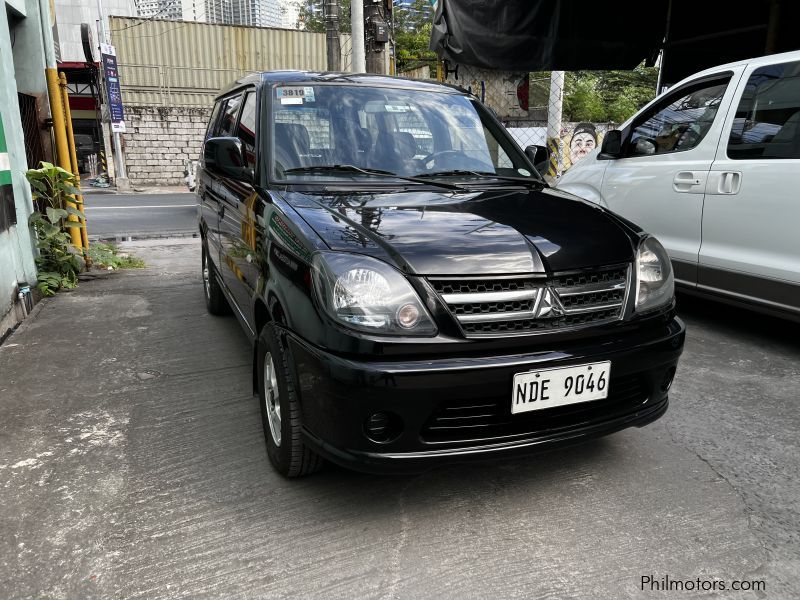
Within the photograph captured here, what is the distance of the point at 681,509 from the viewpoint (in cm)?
236

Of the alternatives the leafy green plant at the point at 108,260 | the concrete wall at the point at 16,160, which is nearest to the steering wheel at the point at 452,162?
the concrete wall at the point at 16,160

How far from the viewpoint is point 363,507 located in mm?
2393

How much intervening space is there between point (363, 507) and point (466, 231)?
114cm

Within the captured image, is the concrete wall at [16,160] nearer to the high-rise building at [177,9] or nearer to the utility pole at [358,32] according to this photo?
the utility pole at [358,32]

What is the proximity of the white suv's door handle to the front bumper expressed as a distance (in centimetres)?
247

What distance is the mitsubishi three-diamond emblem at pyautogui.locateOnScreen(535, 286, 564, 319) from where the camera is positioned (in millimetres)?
2156

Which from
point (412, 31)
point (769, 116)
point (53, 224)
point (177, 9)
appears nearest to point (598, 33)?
point (769, 116)

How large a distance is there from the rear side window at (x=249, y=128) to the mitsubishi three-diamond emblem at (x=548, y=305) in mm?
1606

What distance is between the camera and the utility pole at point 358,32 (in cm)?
956

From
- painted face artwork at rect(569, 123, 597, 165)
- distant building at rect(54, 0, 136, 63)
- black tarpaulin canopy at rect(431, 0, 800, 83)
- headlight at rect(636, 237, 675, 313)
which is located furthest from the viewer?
distant building at rect(54, 0, 136, 63)

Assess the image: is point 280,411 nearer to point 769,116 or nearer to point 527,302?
point 527,302

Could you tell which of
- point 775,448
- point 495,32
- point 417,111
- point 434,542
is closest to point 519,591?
point 434,542

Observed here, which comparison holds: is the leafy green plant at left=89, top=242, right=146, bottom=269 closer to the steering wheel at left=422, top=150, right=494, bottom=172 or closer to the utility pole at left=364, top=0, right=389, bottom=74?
the steering wheel at left=422, top=150, right=494, bottom=172

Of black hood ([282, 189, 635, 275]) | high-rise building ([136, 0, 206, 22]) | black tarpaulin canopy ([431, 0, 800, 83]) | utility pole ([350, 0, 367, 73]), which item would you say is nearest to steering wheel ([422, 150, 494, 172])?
black hood ([282, 189, 635, 275])
